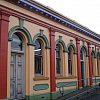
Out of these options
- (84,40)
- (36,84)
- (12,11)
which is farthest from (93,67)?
(12,11)

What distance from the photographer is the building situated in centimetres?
1202

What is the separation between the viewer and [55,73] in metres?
16.2

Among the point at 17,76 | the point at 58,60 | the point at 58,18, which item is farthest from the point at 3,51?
the point at 58,60

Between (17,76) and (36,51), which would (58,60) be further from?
(17,76)

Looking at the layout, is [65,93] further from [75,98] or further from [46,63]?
[46,63]

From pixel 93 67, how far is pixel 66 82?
7.36 metres

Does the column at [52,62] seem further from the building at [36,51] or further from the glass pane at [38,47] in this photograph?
the glass pane at [38,47]

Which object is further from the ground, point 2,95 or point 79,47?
point 79,47

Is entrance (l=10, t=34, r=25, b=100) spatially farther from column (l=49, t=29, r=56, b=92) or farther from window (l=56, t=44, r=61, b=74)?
window (l=56, t=44, r=61, b=74)

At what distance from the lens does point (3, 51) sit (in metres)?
11.7

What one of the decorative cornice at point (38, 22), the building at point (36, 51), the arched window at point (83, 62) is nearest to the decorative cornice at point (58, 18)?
the building at point (36, 51)

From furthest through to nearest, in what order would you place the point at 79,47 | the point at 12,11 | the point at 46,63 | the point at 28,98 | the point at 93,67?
the point at 93,67
the point at 79,47
the point at 46,63
the point at 28,98
the point at 12,11

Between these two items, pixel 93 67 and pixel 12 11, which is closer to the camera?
pixel 12 11

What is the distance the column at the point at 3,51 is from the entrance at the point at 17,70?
100 cm
